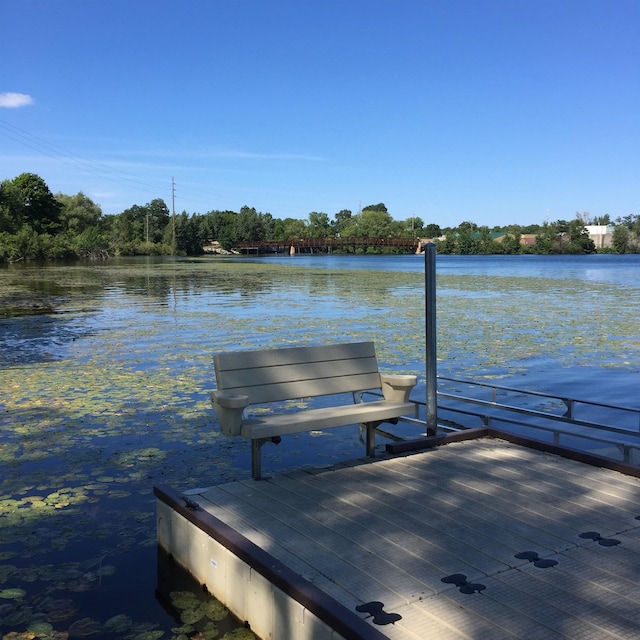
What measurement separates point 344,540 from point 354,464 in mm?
1504

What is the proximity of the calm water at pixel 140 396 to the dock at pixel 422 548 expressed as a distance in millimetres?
601

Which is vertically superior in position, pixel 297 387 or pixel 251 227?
pixel 251 227

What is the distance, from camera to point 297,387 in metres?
5.53

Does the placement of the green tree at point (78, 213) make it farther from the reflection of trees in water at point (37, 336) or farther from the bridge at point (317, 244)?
the reflection of trees in water at point (37, 336)

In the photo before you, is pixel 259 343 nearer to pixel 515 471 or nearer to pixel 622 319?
pixel 515 471

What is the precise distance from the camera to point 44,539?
4.76 m

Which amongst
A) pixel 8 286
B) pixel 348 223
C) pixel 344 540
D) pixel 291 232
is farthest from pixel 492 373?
pixel 348 223

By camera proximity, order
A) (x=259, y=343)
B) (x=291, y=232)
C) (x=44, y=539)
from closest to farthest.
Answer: (x=44, y=539) → (x=259, y=343) → (x=291, y=232)

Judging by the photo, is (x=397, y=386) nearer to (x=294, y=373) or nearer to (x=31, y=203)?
(x=294, y=373)

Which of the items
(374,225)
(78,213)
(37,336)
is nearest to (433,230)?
(374,225)

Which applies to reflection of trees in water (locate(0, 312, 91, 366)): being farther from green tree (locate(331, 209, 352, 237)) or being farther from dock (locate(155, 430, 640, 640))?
green tree (locate(331, 209, 352, 237))

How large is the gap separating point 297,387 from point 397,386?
83cm

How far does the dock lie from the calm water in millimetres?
601

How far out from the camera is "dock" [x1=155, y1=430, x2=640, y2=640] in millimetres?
3016
